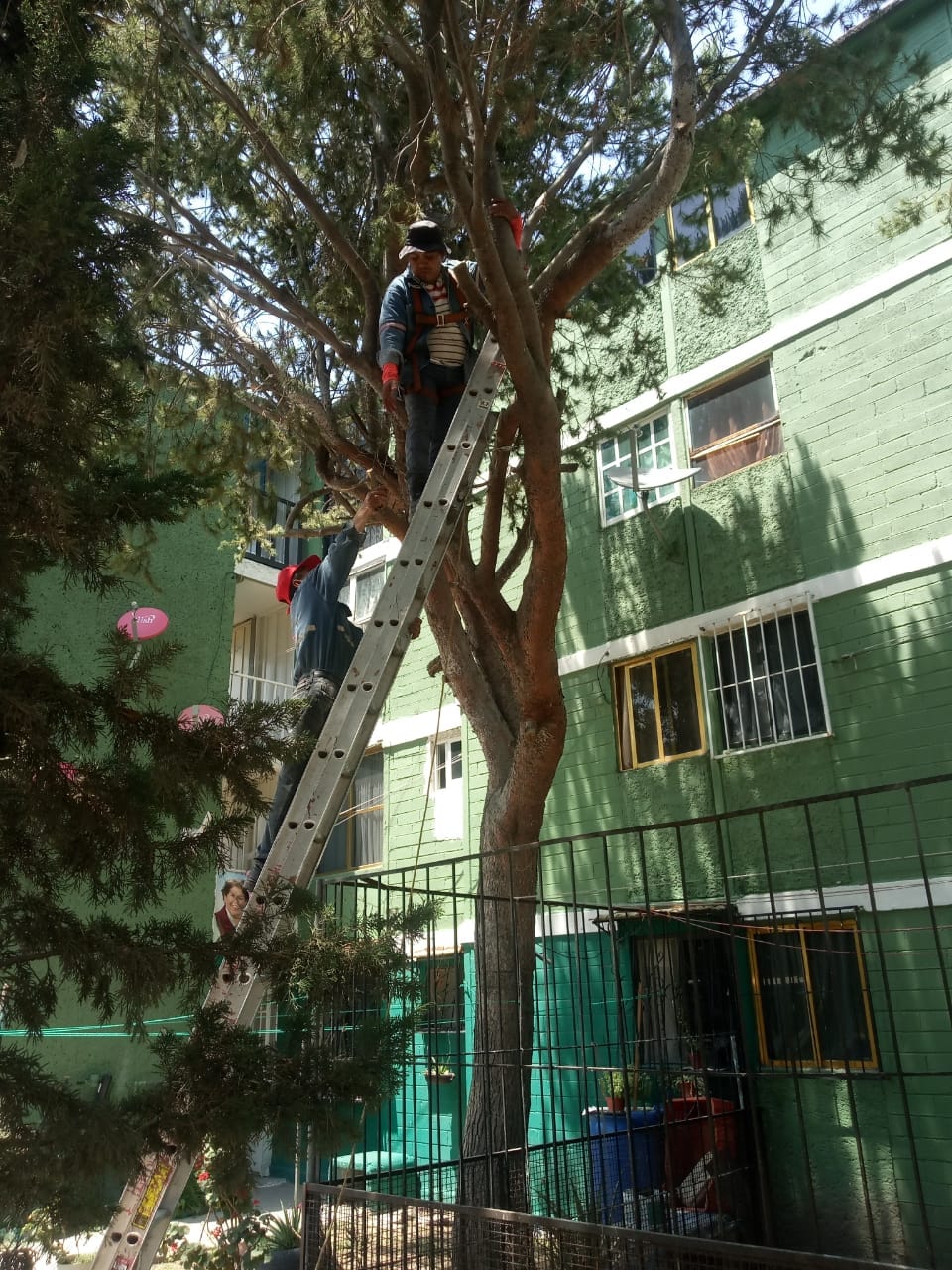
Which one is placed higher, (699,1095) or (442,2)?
(442,2)

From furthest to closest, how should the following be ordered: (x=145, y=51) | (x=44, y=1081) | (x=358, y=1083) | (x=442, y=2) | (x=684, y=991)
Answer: (x=684, y=991), (x=145, y=51), (x=442, y=2), (x=358, y=1083), (x=44, y=1081)

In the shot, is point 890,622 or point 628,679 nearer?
point 890,622

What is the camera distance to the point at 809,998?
948cm

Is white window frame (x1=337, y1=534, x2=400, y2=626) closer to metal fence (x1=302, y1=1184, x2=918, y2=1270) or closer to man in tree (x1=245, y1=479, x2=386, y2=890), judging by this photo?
man in tree (x1=245, y1=479, x2=386, y2=890)

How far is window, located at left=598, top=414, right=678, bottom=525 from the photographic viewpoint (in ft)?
42.3

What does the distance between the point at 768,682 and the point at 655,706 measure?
5.21 ft

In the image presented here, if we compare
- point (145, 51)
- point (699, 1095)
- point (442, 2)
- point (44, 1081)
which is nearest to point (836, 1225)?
point (699, 1095)

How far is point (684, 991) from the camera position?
10.9m

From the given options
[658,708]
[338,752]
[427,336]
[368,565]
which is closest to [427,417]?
[427,336]

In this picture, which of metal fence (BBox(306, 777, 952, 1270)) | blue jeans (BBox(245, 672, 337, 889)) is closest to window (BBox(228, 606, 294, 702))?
metal fence (BBox(306, 777, 952, 1270))

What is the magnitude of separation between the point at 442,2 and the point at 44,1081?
6.39m

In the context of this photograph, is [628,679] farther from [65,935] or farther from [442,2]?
[65,935]

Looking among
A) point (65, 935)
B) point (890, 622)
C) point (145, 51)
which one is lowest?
point (65, 935)

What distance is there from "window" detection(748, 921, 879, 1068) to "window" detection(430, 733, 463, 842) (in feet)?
16.3
